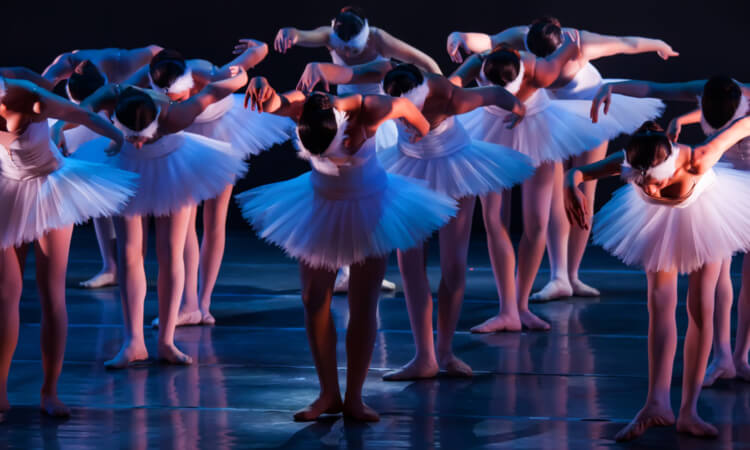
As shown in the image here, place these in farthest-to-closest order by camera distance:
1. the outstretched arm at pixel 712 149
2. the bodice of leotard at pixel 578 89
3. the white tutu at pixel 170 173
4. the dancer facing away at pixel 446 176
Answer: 1. the bodice of leotard at pixel 578 89
2. the white tutu at pixel 170 173
3. the dancer facing away at pixel 446 176
4. the outstretched arm at pixel 712 149

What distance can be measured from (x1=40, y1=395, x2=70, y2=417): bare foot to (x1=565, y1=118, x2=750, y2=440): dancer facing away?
174cm

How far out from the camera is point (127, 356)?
4.34m

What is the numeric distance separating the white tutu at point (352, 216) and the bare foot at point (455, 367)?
0.80 metres

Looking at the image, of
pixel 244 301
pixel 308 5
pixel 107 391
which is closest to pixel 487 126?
pixel 244 301

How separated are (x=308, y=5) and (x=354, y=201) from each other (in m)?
5.28

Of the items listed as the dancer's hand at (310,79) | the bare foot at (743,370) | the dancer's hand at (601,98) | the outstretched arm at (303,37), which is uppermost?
the outstretched arm at (303,37)

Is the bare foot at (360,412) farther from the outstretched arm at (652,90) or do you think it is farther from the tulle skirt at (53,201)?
the outstretched arm at (652,90)

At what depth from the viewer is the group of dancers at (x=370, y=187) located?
328 centimetres

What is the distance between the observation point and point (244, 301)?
5805 mm

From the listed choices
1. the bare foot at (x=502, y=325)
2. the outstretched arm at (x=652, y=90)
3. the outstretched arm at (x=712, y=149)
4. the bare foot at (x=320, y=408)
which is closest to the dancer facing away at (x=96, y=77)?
the bare foot at (x=320, y=408)

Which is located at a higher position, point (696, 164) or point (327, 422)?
point (696, 164)

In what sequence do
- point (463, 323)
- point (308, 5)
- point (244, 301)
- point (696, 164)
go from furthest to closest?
point (308, 5)
point (244, 301)
point (463, 323)
point (696, 164)

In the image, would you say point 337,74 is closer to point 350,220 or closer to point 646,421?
point 350,220

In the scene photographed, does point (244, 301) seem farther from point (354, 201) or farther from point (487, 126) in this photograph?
point (354, 201)
